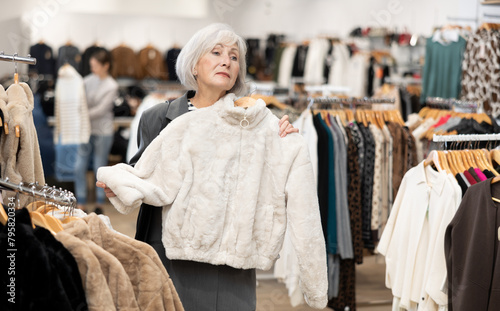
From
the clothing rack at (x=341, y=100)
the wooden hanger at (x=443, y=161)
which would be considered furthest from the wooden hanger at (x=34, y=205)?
the clothing rack at (x=341, y=100)

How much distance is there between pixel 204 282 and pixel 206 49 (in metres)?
0.84

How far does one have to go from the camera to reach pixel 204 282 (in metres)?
2.31

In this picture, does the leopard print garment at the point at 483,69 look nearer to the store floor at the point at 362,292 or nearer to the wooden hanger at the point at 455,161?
the store floor at the point at 362,292

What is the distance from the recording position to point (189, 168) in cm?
222

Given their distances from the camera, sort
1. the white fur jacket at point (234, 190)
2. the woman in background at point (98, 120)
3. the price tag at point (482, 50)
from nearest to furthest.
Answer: the white fur jacket at point (234, 190) < the price tag at point (482, 50) < the woman in background at point (98, 120)

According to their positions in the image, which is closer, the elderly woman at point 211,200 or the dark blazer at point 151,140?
the elderly woman at point 211,200

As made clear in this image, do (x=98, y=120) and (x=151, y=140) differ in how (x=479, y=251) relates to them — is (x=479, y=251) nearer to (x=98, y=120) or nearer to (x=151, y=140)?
(x=151, y=140)

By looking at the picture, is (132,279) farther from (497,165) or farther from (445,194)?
(497,165)

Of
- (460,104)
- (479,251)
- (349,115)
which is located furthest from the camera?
(460,104)

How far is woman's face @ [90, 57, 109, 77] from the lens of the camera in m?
7.21

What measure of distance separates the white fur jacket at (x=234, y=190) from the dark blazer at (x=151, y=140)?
0.32ft

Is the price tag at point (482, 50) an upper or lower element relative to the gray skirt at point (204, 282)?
upper

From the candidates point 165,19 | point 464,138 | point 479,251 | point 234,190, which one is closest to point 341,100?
point 464,138

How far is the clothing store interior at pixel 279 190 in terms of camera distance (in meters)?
1.75
